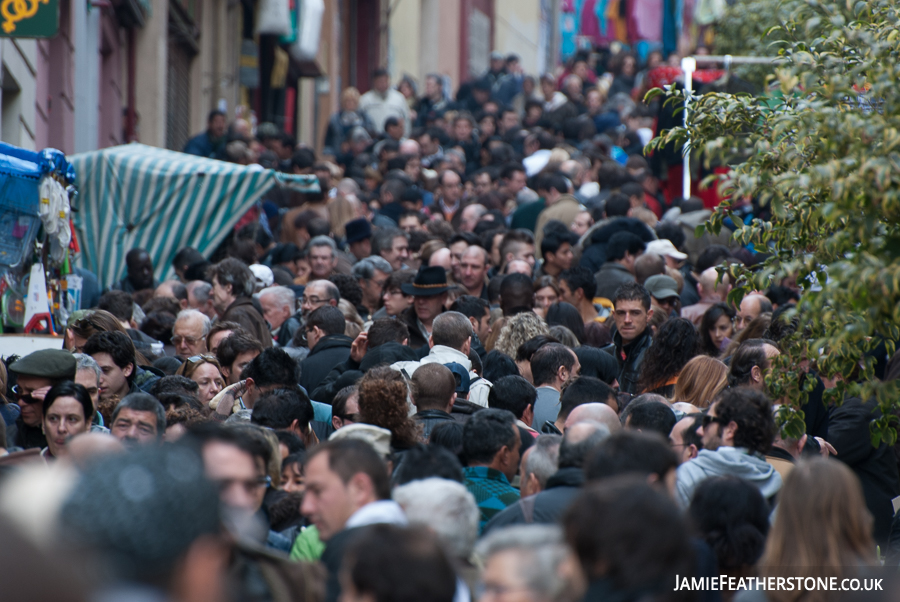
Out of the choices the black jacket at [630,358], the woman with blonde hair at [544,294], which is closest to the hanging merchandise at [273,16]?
the woman with blonde hair at [544,294]

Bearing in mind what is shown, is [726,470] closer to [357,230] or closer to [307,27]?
[357,230]

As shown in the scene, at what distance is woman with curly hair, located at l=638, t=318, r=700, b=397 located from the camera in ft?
25.0

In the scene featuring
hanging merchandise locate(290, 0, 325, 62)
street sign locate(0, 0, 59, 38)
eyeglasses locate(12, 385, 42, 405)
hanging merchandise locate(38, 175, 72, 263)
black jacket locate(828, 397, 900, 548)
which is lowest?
black jacket locate(828, 397, 900, 548)

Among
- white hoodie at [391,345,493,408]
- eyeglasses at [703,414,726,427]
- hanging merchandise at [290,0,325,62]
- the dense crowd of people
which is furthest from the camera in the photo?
hanging merchandise at [290,0,325,62]

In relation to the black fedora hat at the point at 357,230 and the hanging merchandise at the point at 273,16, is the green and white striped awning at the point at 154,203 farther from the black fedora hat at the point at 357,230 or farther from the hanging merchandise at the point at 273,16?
the hanging merchandise at the point at 273,16

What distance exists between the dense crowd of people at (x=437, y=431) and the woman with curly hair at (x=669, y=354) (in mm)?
14

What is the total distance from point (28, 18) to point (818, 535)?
7735 millimetres

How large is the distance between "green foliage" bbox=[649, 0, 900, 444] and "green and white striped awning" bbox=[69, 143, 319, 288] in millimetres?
7536

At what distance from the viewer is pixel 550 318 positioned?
9.11 m

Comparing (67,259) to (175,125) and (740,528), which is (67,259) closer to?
(740,528)

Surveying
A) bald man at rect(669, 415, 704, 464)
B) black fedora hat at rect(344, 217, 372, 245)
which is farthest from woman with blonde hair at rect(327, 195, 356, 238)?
bald man at rect(669, 415, 704, 464)

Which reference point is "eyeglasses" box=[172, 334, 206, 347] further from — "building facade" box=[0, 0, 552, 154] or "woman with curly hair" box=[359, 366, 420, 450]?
"building facade" box=[0, 0, 552, 154]

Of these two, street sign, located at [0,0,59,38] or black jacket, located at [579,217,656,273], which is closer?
street sign, located at [0,0,59,38]

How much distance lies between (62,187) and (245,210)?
12.8ft
